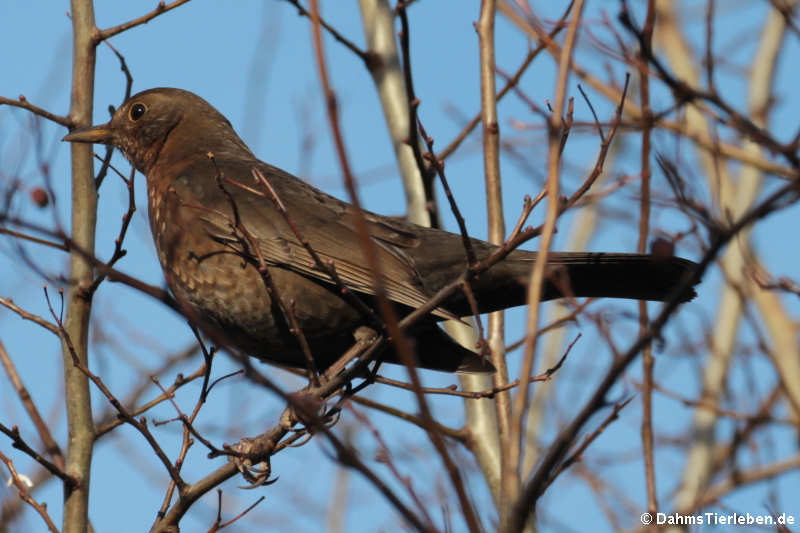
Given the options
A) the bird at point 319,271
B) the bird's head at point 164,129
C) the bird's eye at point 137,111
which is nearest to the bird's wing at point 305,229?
the bird at point 319,271

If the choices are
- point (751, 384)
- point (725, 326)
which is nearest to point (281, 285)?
point (751, 384)

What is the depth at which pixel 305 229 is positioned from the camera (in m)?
4.76

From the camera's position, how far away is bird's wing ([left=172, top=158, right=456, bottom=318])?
4.39 meters

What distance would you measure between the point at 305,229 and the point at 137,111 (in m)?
1.63

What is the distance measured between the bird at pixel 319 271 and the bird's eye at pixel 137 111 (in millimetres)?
635

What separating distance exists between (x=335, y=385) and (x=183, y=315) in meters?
1.46

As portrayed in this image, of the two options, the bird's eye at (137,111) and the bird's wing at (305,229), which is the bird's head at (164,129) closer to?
the bird's eye at (137,111)

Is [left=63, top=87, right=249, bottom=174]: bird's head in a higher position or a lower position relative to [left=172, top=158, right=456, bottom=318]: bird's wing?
higher

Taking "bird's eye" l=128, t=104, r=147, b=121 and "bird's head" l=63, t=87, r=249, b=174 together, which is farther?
"bird's eye" l=128, t=104, r=147, b=121

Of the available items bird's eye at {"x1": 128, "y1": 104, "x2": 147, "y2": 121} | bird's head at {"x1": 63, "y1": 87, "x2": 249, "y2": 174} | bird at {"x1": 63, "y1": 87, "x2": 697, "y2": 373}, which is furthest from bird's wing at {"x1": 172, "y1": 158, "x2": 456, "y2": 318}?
bird's eye at {"x1": 128, "y1": 104, "x2": 147, "y2": 121}

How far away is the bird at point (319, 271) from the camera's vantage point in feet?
14.6

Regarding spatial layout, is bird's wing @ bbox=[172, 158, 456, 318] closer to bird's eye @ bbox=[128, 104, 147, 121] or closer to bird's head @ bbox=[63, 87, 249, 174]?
bird's head @ bbox=[63, 87, 249, 174]

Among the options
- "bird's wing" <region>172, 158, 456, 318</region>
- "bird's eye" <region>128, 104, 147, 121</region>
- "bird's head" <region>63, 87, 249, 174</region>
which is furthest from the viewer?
"bird's eye" <region>128, 104, 147, 121</region>

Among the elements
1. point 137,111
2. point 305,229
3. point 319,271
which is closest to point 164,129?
point 137,111
